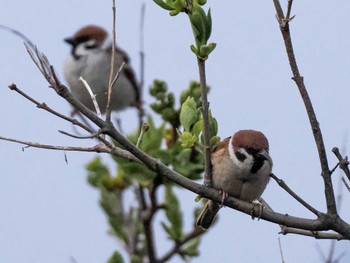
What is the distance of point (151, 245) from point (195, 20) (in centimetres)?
189

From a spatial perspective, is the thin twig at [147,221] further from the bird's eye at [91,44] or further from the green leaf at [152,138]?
the bird's eye at [91,44]

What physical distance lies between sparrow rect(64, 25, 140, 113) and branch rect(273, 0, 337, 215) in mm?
3697

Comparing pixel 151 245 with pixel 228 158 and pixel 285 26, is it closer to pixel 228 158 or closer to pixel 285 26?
pixel 228 158

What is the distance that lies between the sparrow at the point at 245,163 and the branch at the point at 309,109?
83 cm

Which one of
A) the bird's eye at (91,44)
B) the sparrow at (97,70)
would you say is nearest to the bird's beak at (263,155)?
the sparrow at (97,70)

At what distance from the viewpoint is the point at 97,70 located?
229 inches

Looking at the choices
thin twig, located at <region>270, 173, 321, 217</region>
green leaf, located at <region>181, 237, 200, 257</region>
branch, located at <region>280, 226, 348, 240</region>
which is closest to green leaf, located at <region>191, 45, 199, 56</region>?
thin twig, located at <region>270, 173, 321, 217</region>

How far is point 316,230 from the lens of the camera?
7.06ft

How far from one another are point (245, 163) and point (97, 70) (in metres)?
2.92

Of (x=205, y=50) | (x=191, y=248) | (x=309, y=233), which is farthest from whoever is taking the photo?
(x=191, y=248)

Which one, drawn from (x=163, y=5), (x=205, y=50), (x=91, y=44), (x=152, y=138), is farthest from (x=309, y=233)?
(x=91, y=44)

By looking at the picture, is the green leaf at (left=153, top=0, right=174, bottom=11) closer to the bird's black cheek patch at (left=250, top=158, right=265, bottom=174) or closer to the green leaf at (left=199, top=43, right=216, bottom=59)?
the green leaf at (left=199, top=43, right=216, bottom=59)

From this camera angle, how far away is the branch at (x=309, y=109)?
Result: 1.92m

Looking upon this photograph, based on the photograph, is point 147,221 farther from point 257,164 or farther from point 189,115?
point 189,115
